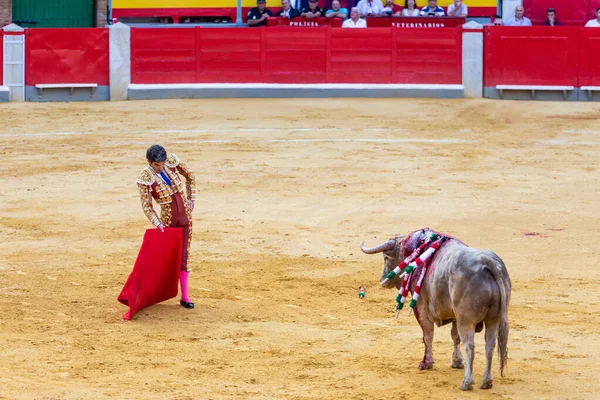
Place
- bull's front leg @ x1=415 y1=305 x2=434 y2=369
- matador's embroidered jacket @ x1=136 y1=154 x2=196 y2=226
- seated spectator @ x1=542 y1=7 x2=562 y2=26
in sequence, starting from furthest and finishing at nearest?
seated spectator @ x1=542 y1=7 x2=562 y2=26, matador's embroidered jacket @ x1=136 y1=154 x2=196 y2=226, bull's front leg @ x1=415 y1=305 x2=434 y2=369

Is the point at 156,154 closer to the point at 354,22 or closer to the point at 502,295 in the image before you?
the point at 502,295

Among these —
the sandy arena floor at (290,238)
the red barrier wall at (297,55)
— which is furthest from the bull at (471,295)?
the red barrier wall at (297,55)

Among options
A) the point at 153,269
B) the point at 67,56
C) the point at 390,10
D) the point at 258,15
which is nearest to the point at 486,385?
the point at 153,269

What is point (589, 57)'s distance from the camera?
68.3ft

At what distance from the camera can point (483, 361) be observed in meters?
7.41

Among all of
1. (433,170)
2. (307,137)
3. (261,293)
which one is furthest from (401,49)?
(261,293)

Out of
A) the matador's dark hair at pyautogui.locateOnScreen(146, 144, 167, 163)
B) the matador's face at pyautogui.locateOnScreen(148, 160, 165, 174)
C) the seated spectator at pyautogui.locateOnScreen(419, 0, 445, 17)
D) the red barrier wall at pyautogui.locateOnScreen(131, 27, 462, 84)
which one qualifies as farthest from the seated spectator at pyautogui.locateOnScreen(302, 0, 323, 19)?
the matador's dark hair at pyautogui.locateOnScreen(146, 144, 167, 163)

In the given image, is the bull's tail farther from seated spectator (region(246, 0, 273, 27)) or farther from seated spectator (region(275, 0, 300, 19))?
seated spectator (region(246, 0, 273, 27))

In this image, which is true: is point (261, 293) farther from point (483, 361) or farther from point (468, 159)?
point (468, 159)

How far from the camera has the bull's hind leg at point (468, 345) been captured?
6.58m

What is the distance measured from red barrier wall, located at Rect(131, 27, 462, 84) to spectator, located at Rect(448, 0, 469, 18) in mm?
975

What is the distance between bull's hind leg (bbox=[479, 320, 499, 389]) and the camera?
6.59 meters

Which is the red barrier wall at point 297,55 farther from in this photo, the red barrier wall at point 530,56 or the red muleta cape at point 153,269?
the red muleta cape at point 153,269

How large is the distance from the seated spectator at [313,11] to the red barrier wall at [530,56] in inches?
129
